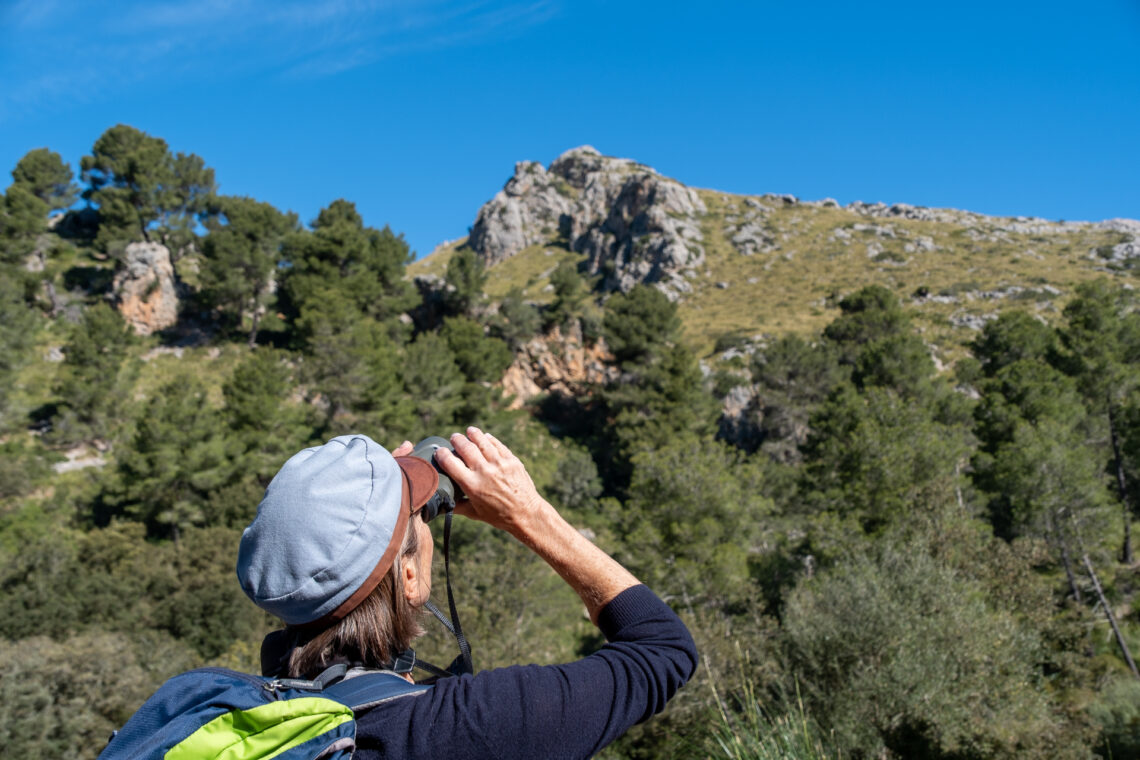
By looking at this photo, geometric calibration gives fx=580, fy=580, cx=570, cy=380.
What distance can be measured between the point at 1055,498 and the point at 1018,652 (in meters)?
8.89

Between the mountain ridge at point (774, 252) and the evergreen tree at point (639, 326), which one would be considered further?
the mountain ridge at point (774, 252)

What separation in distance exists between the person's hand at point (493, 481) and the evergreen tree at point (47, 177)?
53.3 m

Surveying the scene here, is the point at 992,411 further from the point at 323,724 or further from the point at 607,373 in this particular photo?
the point at 323,724

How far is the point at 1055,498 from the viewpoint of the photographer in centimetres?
1786

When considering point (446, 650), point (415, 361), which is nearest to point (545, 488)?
point (415, 361)

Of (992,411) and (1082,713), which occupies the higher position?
(992,411)

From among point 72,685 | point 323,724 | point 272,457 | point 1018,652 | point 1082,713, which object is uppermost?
point 323,724

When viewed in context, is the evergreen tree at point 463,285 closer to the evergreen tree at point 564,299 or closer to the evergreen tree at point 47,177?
the evergreen tree at point 564,299

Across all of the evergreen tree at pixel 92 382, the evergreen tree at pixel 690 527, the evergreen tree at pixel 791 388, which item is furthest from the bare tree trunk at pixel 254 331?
the evergreen tree at pixel 791 388

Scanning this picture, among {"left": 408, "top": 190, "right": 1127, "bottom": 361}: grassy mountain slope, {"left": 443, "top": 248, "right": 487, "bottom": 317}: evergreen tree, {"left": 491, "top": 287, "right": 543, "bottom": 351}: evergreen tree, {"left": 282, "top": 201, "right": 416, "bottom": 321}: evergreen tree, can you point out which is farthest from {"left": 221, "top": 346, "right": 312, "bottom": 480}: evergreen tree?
{"left": 408, "top": 190, "right": 1127, "bottom": 361}: grassy mountain slope

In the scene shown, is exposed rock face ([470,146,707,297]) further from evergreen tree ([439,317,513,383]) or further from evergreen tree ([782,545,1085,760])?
evergreen tree ([782,545,1085,760])

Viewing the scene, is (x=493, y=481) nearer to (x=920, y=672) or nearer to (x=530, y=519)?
(x=530, y=519)

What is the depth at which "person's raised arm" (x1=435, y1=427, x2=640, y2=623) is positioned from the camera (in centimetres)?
136

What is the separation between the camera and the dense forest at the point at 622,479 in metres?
10.9
